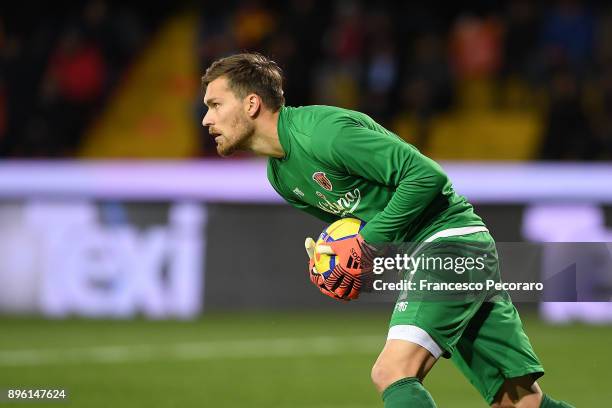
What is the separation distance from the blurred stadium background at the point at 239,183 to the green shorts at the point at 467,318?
0.76 m

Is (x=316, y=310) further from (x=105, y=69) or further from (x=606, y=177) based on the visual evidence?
(x=105, y=69)

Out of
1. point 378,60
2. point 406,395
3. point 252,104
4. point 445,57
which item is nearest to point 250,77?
point 252,104

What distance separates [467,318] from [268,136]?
45.1 inches

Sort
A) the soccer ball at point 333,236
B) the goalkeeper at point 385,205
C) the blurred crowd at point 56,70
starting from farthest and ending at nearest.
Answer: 1. the blurred crowd at point 56,70
2. the soccer ball at point 333,236
3. the goalkeeper at point 385,205

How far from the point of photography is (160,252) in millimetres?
11852

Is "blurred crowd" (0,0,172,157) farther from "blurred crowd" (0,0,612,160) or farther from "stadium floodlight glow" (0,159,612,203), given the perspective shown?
"stadium floodlight glow" (0,159,612,203)

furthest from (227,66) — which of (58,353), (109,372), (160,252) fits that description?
(160,252)

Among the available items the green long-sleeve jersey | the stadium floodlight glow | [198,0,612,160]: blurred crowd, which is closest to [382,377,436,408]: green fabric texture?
the green long-sleeve jersey

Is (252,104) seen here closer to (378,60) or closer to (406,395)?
(406,395)

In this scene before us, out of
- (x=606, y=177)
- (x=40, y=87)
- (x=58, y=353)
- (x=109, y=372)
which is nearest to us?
(x=109, y=372)

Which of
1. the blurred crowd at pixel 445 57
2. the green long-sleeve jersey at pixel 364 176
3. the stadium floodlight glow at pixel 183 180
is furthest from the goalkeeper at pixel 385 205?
the blurred crowd at pixel 445 57

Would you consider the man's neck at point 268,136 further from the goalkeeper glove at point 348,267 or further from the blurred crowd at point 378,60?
the blurred crowd at point 378,60

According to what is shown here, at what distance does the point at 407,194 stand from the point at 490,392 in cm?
107

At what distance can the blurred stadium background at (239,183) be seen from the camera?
9.19 m
